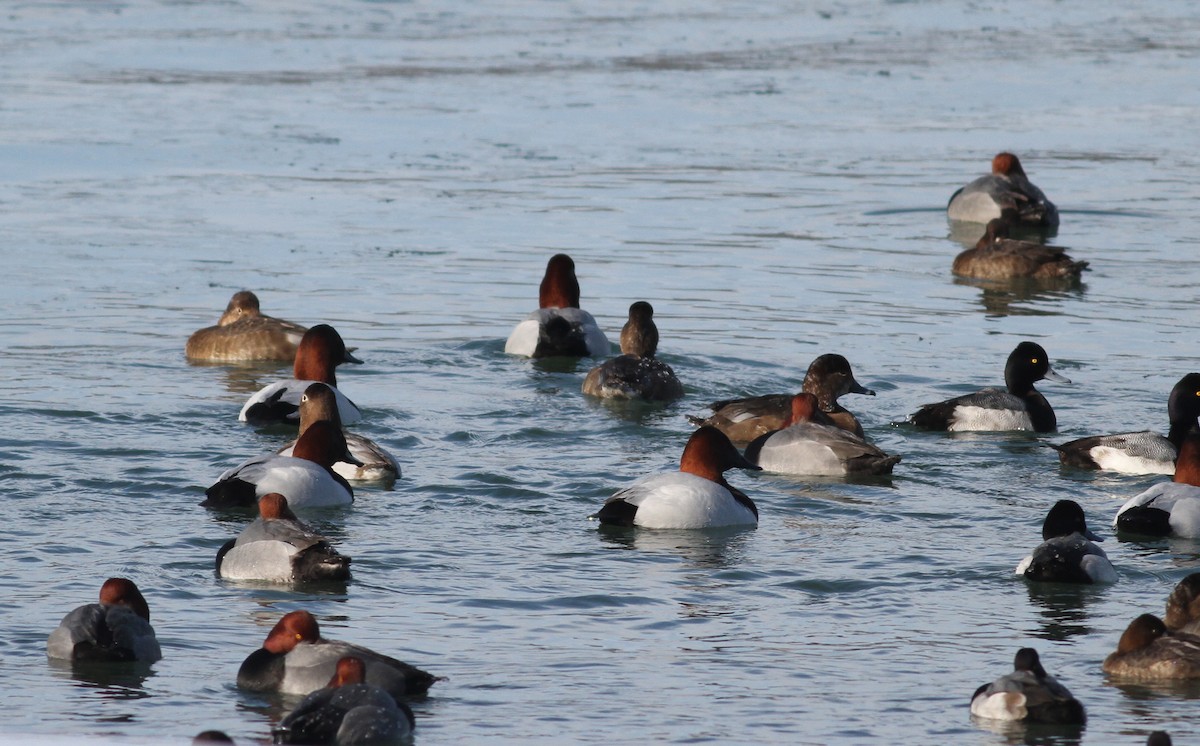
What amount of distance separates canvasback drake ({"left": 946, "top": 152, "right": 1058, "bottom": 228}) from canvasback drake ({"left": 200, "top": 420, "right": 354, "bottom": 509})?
1315cm

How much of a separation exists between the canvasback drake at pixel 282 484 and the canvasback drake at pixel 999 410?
15.0 ft

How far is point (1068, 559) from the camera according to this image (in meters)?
10.8

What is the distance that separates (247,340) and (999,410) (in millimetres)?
6333

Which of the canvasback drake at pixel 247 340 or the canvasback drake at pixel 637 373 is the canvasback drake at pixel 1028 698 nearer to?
the canvasback drake at pixel 637 373

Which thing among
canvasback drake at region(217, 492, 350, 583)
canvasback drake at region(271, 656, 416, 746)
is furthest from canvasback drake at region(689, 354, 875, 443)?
canvasback drake at region(271, 656, 416, 746)

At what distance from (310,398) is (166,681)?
5.01 metres

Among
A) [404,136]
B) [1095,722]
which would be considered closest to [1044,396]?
[1095,722]

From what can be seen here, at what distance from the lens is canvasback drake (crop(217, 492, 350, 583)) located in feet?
35.0

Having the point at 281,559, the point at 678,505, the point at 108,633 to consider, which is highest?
the point at 678,505

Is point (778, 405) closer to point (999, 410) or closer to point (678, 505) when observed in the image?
point (999, 410)

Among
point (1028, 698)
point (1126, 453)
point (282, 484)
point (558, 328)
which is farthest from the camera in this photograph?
point (558, 328)

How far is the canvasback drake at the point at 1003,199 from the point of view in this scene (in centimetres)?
2416

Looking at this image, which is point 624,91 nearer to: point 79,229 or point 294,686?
point 79,229

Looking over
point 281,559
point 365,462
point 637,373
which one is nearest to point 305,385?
point 365,462
